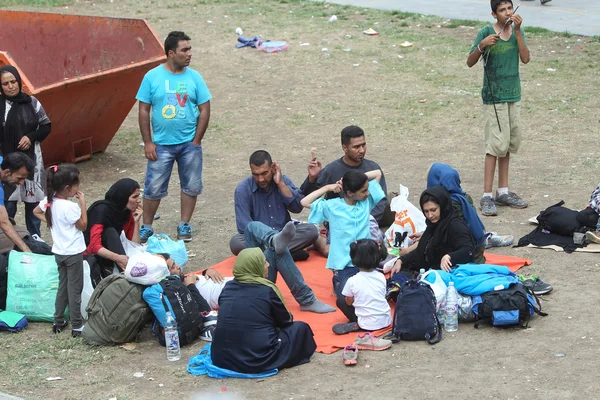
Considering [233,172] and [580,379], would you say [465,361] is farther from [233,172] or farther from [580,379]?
[233,172]

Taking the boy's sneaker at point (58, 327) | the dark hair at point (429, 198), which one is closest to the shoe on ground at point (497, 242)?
the dark hair at point (429, 198)

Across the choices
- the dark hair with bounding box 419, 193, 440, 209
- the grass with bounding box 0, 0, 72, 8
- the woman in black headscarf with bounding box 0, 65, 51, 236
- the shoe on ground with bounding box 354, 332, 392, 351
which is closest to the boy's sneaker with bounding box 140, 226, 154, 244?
the woman in black headscarf with bounding box 0, 65, 51, 236

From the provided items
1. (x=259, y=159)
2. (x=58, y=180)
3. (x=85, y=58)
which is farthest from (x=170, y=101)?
(x=85, y=58)

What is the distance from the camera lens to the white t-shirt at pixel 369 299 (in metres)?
6.50

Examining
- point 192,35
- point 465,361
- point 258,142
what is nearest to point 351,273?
point 465,361

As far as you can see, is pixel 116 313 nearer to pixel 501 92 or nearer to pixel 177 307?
pixel 177 307

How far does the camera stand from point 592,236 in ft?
25.6

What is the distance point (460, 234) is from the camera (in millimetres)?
7023

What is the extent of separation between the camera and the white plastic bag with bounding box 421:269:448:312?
21.3 ft

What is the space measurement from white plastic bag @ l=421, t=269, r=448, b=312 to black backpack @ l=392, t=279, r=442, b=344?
0.17 ft

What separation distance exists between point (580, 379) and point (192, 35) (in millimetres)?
13174

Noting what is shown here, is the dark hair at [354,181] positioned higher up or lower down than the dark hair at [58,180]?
lower down

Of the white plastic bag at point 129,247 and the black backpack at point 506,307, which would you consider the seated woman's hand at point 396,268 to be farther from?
the white plastic bag at point 129,247

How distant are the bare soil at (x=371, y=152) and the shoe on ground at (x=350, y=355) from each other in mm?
80
